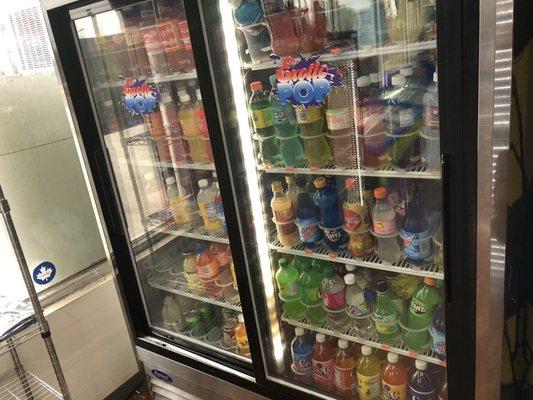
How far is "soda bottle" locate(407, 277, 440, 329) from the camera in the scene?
5.02 ft

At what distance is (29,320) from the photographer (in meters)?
1.91

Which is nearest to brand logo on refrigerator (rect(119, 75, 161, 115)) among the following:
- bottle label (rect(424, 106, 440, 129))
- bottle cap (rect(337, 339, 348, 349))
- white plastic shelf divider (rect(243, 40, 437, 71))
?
white plastic shelf divider (rect(243, 40, 437, 71))

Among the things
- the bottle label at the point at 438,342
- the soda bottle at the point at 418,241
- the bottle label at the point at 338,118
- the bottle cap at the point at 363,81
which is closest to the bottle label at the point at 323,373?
the bottle label at the point at 438,342

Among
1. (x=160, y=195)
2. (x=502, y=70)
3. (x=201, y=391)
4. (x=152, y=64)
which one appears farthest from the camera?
(x=160, y=195)

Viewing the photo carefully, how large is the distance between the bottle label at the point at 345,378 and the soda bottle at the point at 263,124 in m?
0.84

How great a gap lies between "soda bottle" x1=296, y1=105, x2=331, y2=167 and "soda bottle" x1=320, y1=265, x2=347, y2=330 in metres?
0.45

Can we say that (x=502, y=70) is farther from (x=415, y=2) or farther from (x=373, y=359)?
(x=373, y=359)

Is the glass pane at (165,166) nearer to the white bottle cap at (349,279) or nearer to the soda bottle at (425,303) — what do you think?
the white bottle cap at (349,279)

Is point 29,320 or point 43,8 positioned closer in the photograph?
point 43,8

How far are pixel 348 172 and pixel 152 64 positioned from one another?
3.18 ft

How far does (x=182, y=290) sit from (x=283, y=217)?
0.73m

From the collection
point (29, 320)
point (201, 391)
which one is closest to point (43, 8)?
point (29, 320)

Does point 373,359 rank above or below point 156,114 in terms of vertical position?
below

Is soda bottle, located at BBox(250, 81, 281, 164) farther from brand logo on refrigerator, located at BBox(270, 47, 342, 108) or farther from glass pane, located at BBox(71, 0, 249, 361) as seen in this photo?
glass pane, located at BBox(71, 0, 249, 361)
